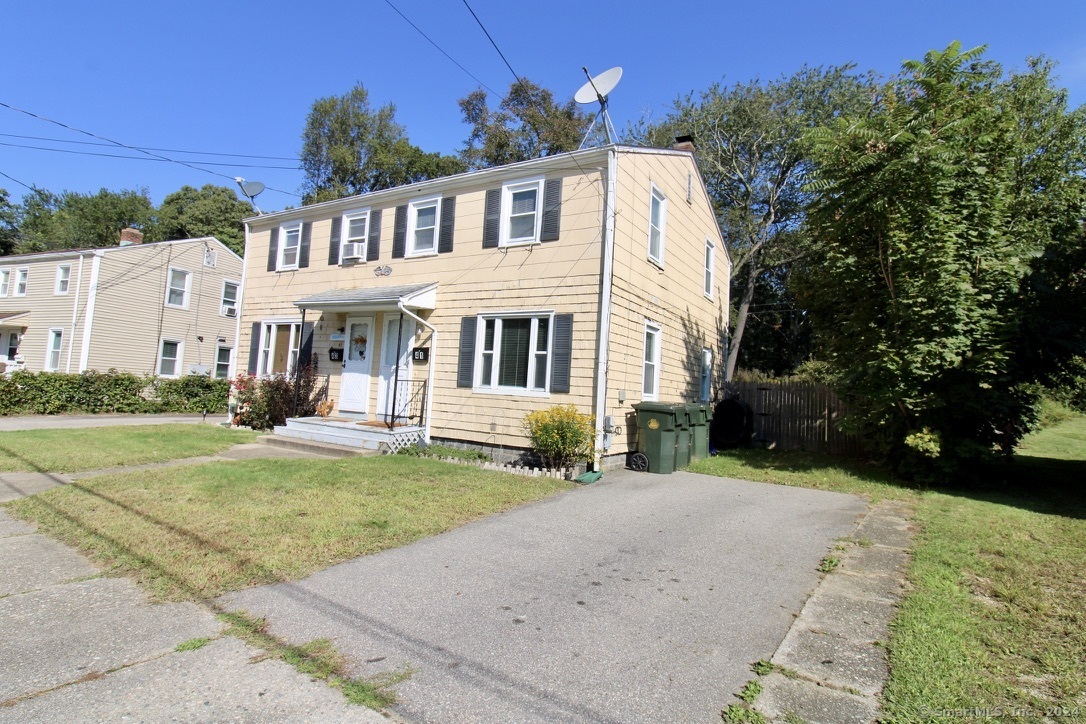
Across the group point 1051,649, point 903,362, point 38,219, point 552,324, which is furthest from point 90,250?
point 38,219

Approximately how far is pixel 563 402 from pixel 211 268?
71.0 ft

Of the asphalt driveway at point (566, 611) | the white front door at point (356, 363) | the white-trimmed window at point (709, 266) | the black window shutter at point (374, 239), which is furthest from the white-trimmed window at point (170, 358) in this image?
the asphalt driveway at point (566, 611)

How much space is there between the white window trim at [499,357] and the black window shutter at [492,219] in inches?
56.5

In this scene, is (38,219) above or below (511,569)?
above

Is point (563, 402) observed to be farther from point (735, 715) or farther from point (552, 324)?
point (735, 715)

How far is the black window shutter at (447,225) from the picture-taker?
11.7 meters

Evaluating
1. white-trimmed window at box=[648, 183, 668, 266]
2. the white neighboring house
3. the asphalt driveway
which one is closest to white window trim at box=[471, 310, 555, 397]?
white-trimmed window at box=[648, 183, 668, 266]

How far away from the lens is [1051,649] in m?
3.38

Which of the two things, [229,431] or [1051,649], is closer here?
[1051,649]

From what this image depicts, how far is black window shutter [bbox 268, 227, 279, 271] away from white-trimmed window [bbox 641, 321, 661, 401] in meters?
9.98

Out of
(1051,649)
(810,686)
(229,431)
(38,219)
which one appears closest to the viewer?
(810,686)

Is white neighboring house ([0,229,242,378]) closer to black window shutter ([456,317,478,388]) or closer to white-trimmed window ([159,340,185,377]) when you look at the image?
white-trimmed window ([159,340,185,377])

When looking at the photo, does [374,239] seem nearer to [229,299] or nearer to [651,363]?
[651,363]

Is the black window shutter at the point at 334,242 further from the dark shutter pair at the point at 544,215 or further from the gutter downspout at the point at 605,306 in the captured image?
the gutter downspout at the point at 605,306
